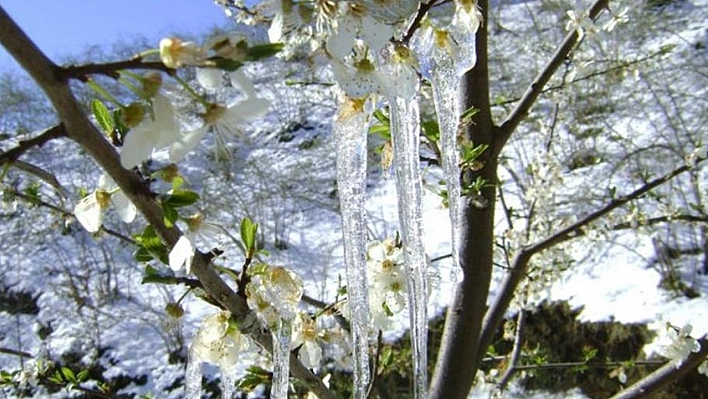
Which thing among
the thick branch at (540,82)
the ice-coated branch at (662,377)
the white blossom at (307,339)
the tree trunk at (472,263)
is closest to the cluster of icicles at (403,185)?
the white blossom at (307,339)

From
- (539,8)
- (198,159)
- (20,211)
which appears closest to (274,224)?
(198,159)

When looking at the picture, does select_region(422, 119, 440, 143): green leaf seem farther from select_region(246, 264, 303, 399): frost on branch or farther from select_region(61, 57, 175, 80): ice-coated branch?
select_region(61, 57, 175, 80): ice-coated branch

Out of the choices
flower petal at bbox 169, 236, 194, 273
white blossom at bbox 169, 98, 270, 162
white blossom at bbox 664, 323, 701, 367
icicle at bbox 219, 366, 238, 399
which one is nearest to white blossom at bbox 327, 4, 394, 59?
white blossom at bbox 169, 98, 270, 162

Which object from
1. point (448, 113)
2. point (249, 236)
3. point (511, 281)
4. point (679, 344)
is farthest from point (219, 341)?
point (679, 344)

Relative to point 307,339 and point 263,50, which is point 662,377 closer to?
point 307,339

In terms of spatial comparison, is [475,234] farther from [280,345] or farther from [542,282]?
[542,282]
